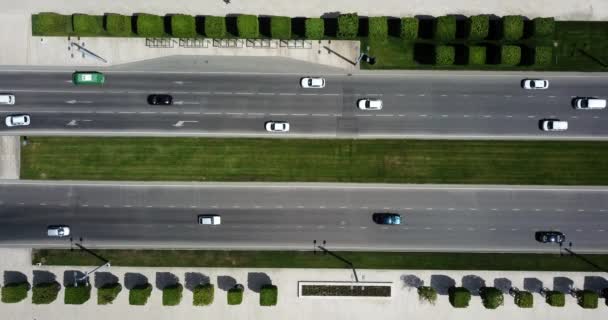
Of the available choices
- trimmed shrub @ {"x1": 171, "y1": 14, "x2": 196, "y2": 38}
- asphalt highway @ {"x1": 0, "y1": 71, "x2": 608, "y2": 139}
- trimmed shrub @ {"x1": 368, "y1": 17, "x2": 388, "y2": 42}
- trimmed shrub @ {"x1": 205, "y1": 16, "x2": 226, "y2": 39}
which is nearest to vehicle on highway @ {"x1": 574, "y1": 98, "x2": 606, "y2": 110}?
asphalt highway @ {"x1": 0, "y1": 71, "x2": 608, "y2": 139}

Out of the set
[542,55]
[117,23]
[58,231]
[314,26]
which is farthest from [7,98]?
[542,55]

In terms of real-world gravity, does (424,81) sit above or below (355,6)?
below

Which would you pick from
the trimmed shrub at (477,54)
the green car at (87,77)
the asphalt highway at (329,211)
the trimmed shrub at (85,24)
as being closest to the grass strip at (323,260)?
the asphalt highway at (329,211)

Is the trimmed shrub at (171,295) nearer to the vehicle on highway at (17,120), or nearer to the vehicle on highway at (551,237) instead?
Result: the vehicle on highway at (17,120)

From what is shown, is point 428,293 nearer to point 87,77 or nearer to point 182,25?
point 182,25

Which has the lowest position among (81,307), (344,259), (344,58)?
(81,307)

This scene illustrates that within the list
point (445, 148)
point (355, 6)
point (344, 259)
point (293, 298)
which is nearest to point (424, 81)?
point (445, 148)

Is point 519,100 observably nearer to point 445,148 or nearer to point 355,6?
point 445,148
